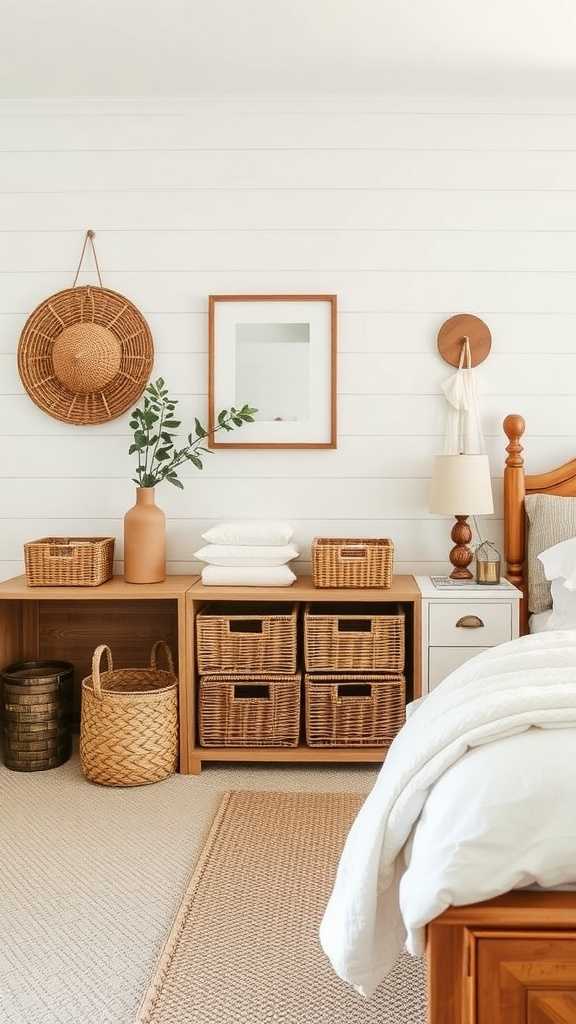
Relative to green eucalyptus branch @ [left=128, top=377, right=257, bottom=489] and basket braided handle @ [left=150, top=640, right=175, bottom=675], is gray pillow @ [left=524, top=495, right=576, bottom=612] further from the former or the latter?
basket braided handle @ [left=150, top=640, right=175, bottom=675]

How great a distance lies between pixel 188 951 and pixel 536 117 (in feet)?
10.8

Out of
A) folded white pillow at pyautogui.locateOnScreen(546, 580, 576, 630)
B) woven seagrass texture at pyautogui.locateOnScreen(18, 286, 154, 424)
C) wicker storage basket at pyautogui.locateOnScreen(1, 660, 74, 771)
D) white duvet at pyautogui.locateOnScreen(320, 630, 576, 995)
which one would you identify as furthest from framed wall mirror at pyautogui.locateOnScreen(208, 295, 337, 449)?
white duvet at pyautogui.locateOnScreen(320, 630, 576, 995)

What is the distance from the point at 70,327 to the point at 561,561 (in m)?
2.11

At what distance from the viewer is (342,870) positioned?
1.73 meters

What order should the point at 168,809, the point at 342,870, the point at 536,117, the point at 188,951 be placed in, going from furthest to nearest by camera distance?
the point at 536,117
the point at 168,809
the point at 188,951
the point at 342,870

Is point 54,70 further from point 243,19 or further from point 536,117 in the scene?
point 536,117

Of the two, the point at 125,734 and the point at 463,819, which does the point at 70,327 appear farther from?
the point at 463,819

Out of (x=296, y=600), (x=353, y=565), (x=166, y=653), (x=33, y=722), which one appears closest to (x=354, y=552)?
(x=353, y=565)

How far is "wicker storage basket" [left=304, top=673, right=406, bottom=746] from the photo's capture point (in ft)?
11.1

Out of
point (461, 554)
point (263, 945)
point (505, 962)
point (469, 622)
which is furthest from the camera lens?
point (461, 554)

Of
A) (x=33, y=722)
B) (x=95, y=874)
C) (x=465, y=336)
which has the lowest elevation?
(x=95, y=874)

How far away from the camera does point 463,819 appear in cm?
148

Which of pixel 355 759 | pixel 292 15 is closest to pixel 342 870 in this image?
pixel 355 759

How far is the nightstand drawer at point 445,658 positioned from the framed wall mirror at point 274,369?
3.14 ft
